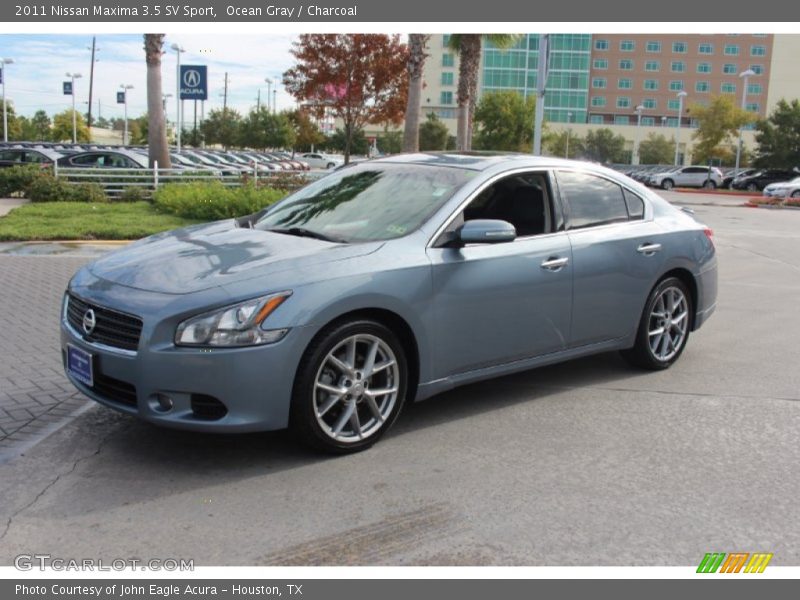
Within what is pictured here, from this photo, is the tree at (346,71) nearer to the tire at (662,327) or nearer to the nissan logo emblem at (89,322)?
the tire at (662,327)

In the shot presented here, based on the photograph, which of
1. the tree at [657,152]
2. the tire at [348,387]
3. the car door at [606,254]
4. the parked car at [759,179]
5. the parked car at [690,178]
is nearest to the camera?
the tire at [348,387]

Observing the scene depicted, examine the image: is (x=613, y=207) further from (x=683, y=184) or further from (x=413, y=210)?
(x=683, y=184)

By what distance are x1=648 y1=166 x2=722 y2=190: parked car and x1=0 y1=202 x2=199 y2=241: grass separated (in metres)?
40.0

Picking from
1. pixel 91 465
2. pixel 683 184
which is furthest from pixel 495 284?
pixel 683 184

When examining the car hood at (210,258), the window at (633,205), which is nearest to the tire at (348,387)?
the car hood at (210,258)

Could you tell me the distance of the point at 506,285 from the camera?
16.9ft

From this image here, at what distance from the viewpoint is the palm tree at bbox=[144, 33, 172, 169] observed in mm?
22500

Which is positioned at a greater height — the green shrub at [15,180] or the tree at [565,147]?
the tree at [565,147]

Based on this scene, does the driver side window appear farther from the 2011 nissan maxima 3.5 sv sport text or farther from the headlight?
the headlight

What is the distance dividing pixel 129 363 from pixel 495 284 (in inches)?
85.7

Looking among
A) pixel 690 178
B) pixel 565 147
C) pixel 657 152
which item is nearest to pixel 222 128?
pixel 565 147

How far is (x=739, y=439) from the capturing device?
16.4 feet

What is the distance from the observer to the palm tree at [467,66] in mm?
24395

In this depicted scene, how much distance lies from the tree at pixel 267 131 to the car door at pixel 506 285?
220ft
